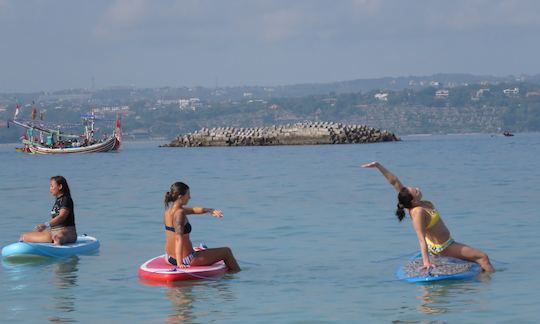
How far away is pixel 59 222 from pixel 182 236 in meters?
3.61

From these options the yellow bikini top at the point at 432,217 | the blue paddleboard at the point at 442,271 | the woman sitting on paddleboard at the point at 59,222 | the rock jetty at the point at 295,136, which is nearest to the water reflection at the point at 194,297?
the blue paddleboard at the point at 442,271

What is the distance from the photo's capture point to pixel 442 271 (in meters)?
16.3

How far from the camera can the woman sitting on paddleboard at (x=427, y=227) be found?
52.9 feet

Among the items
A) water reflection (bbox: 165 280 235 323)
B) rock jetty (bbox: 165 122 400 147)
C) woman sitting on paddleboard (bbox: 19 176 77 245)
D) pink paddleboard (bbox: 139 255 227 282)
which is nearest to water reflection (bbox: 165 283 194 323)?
water reflection (bbox: 165 280 235 323)

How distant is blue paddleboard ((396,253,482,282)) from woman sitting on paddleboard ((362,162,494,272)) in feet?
0.35

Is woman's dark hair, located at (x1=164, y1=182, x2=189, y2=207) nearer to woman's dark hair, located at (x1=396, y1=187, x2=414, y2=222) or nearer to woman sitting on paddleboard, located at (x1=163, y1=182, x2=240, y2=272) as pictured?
woman sitting on paddleboard, located at (x1=163, y1=182, x2=240, y2=272)

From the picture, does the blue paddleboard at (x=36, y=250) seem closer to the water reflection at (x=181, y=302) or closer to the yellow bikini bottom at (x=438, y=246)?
the water reflection at (x=181, y=302)

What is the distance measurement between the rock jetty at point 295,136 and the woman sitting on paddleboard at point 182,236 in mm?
109839

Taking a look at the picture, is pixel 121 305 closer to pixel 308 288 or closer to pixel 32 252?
pixel 308 288

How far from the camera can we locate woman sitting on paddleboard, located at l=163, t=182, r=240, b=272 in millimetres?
16516

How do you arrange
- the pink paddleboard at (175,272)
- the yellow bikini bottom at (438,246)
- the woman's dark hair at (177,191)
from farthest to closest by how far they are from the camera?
the pink paddleboard at (175,272), the yellow bikini bottom at (438,246), the woman's dark hair at (177,191)

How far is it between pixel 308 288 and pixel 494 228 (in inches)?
380

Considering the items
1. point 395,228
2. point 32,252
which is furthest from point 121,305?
point 395,228

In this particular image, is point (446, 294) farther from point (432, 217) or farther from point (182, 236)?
point (182, 236)
